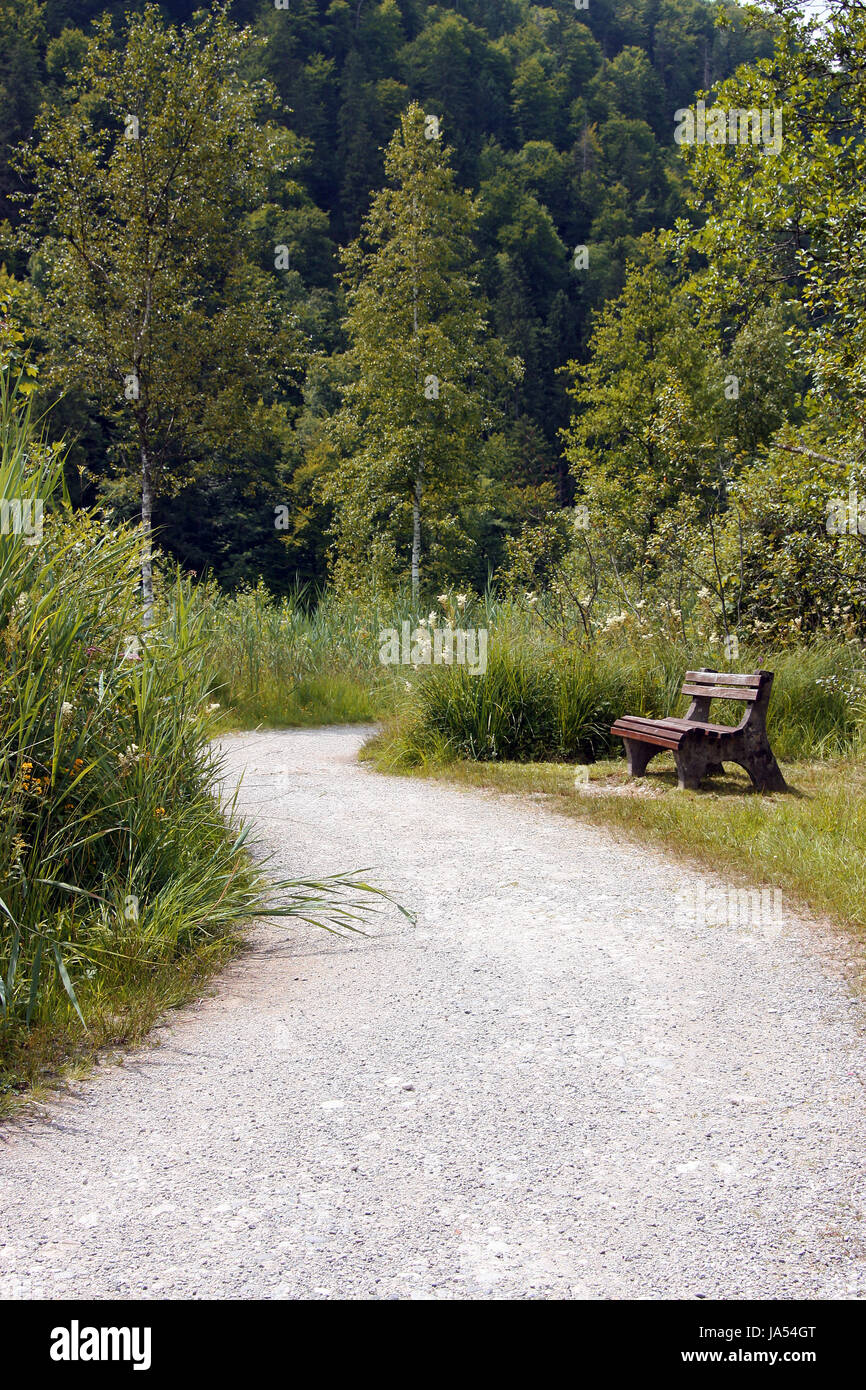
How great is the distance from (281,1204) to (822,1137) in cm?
148

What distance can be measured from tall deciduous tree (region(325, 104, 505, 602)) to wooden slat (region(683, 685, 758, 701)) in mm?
15750

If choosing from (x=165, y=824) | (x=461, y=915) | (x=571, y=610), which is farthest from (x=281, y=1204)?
(x=571, y=610)

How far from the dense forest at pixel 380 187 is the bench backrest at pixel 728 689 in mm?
13746

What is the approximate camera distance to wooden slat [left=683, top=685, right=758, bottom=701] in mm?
7676

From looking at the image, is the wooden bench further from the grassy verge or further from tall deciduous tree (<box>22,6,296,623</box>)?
tall deciduous tree (<box>22,6,296,623</box>)

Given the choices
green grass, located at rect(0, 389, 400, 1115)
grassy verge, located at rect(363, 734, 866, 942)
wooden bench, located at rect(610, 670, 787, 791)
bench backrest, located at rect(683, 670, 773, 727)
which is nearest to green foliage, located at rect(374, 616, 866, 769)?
grassy verge, located at rect(363, 734, 866, 942)

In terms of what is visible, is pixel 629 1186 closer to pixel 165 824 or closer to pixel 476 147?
pixel 165 824

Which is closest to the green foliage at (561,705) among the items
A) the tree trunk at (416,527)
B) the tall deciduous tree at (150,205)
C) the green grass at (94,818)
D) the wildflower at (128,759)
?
the green grass at (94,818)

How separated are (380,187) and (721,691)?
2355 inches

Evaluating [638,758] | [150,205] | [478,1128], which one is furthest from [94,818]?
[150,205]

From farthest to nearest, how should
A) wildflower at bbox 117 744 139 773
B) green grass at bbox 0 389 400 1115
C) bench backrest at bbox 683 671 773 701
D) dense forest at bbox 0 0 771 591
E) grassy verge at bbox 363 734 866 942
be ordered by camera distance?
dense forest at bbox 0 0 771 591, bench backrest at bbox 683 671 773 701, grassy verge at bbox 363 734 866 942, wildflower at bbox 117 744 139 773, green grass at bbox 0 389 400 1115

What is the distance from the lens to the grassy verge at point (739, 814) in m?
5.24

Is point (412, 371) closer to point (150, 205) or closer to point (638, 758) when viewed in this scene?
point (150, 205)

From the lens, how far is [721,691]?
314 inches
